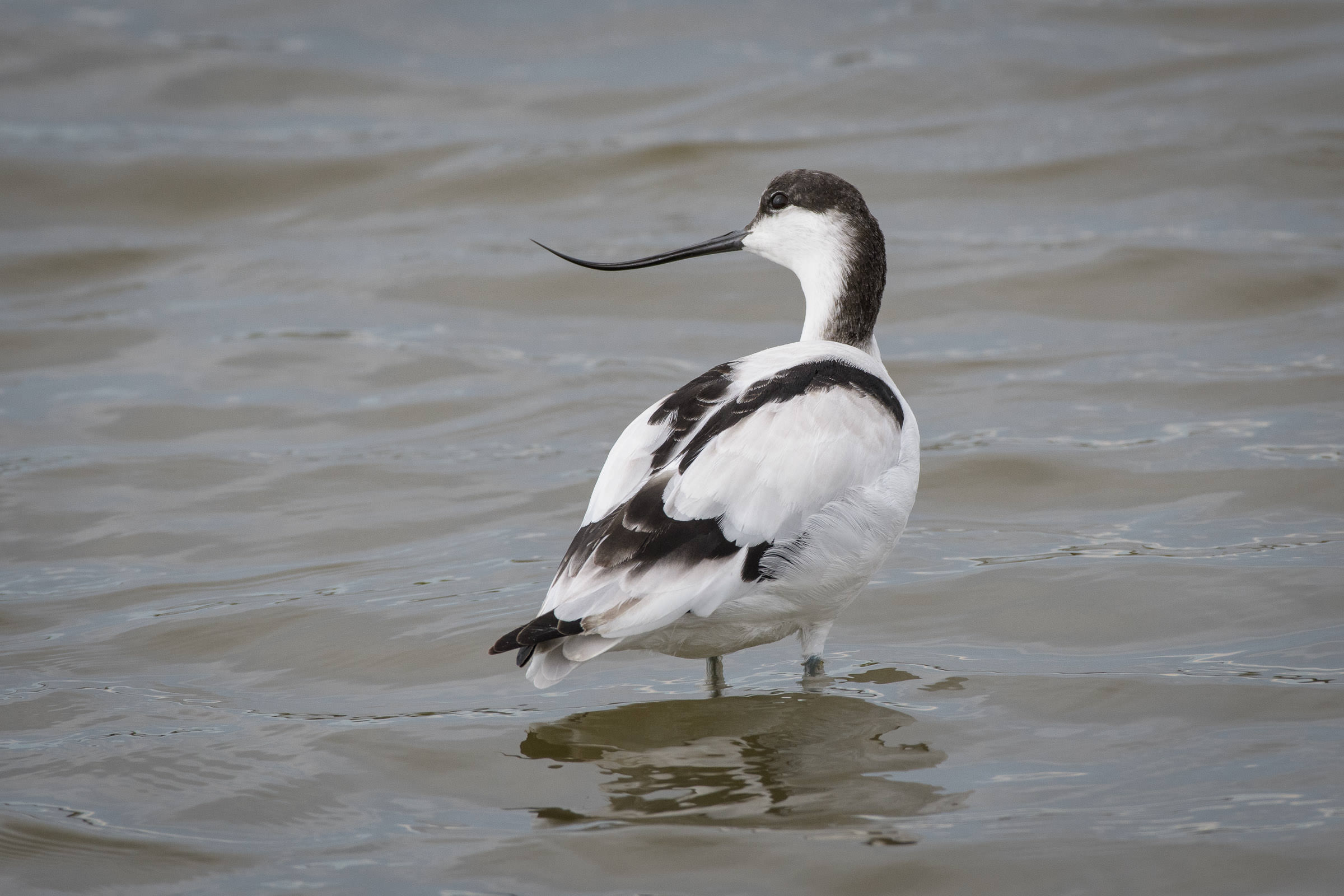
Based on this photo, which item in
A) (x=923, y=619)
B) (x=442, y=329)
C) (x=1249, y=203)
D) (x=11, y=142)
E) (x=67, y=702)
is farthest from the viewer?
(x=11, y=142)

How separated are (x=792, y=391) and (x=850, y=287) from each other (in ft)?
3.11

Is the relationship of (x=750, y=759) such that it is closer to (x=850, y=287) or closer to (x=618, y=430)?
(x=850, y=287)

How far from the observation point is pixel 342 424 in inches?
364

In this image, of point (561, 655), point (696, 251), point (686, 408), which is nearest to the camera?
point (561, 655)

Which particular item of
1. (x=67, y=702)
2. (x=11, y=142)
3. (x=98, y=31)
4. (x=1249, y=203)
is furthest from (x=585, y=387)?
(x=98, y=31)

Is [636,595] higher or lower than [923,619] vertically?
higher

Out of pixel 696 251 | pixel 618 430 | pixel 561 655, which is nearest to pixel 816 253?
pixel 696 251

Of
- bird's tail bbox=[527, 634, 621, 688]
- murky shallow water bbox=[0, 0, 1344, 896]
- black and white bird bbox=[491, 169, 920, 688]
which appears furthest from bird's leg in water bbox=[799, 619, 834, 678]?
bird's tail bbox=[527, 634, 621, 688]

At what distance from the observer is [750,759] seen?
482 centimetres

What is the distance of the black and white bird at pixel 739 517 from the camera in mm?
4605

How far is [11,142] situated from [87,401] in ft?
21.8

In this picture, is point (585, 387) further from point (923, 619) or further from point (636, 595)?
point (636, 595)

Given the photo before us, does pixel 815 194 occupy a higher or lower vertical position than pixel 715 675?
higher

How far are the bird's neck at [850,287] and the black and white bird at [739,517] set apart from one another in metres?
0.32
